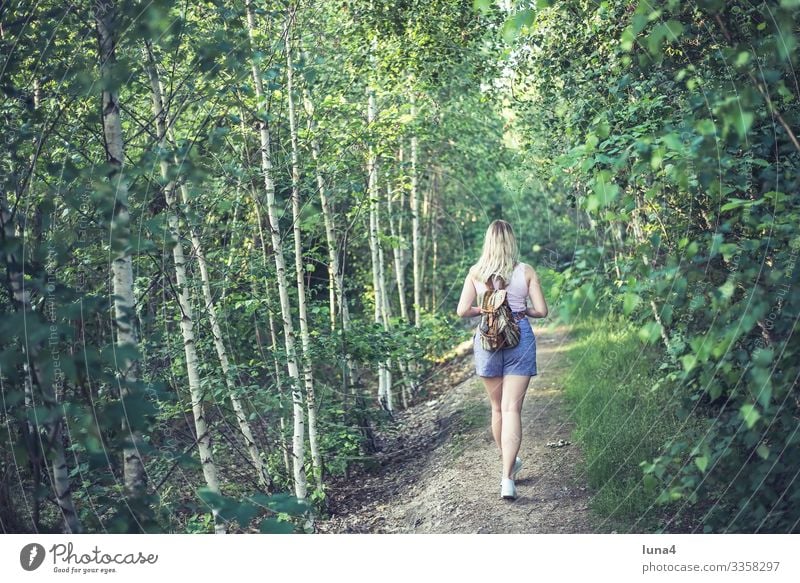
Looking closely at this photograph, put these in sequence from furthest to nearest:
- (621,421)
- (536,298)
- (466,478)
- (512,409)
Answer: (466,478), (621,421), (512,409), (536,298)

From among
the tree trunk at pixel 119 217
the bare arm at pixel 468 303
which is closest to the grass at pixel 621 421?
the bare arm at pixel 468 303

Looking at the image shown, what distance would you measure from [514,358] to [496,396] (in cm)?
34

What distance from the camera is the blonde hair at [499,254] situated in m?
4.90

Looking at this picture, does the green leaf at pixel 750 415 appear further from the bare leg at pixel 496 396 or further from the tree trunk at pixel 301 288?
the tree trunk at pixel 301 288

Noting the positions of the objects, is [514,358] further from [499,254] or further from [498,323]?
[499,254]

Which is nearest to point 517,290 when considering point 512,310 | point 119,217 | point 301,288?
point 512,310

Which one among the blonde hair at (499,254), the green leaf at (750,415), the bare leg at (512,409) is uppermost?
the blonde hair at (499,254)

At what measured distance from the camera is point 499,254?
4.91 m

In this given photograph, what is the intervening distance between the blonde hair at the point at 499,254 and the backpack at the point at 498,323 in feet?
0.34

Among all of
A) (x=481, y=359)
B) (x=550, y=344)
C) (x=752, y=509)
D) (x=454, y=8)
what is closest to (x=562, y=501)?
(x=481, y=359)

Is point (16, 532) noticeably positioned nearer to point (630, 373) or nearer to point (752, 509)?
point (752, 509)

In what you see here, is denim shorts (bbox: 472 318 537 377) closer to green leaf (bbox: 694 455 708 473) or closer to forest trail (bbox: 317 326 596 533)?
forest trail (bbox: 317 326 596 533)

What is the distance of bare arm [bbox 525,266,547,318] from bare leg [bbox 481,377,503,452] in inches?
18.6

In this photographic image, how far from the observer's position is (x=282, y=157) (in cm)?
727
